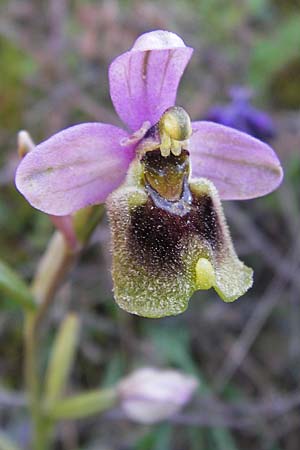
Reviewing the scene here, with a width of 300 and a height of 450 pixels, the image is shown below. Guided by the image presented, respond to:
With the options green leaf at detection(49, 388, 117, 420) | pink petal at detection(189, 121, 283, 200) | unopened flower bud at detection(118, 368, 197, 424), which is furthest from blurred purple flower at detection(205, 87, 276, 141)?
green leaf at detection(49, 388, 117, 420)

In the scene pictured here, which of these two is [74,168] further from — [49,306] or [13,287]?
[49,306]

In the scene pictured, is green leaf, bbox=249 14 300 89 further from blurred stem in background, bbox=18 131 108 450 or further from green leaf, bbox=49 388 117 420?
green leaf, bbox=49 388 117 420

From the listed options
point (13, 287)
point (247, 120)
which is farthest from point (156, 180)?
point (247, 120)

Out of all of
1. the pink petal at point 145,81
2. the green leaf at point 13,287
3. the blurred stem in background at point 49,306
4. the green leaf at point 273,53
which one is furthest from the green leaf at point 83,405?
the green leaf at point 273,53

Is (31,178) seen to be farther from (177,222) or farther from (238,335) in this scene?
(238,335)

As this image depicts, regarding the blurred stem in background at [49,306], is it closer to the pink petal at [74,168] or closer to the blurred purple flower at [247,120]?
the pink petal at [74,168]

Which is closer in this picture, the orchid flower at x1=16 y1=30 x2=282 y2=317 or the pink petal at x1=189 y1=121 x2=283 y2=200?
the orchid flower at x1=16 y1=30 x2=282 y2=317
